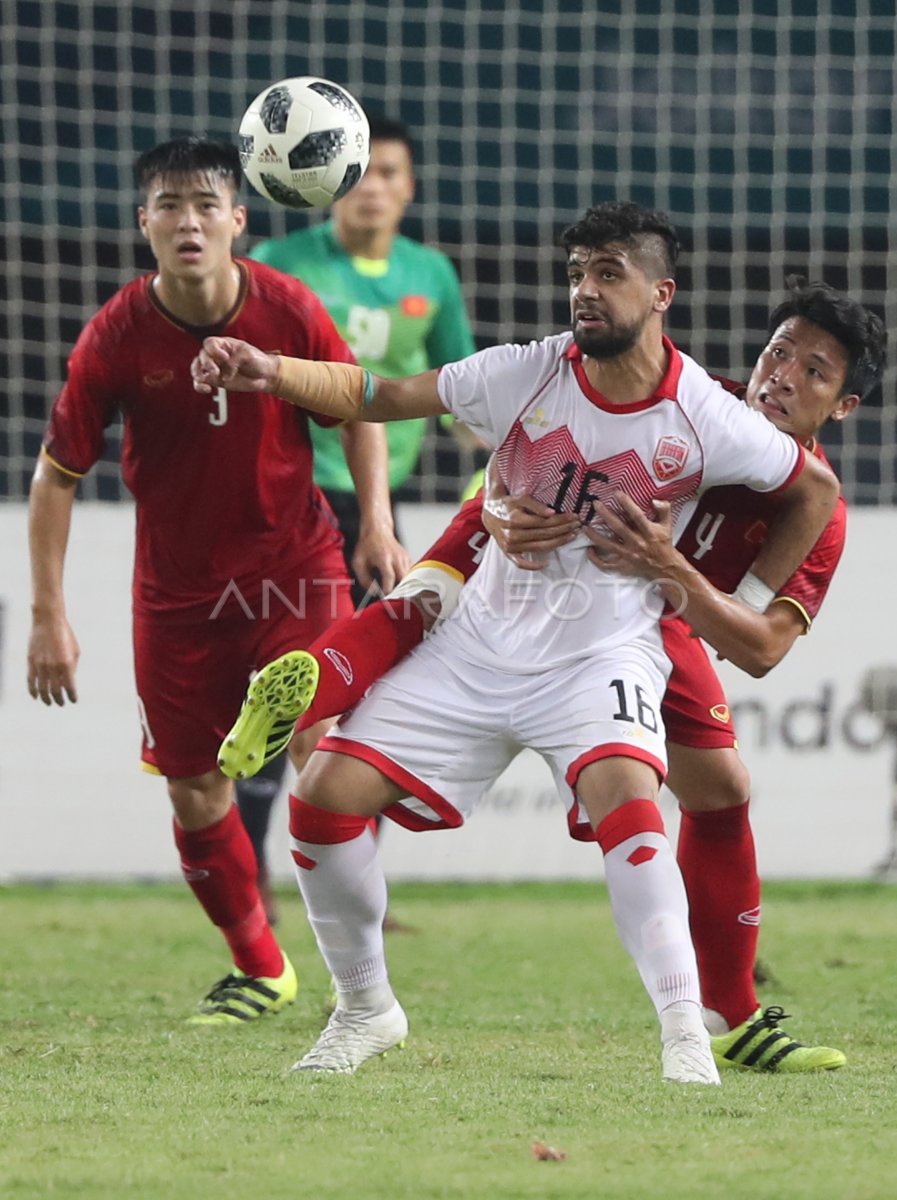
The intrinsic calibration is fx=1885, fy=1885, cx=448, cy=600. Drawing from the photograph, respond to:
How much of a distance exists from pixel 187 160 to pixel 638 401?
4.67ft

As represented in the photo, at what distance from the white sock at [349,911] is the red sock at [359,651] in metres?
0.29

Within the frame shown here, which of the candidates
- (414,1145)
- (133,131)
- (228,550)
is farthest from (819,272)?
(414,1145)

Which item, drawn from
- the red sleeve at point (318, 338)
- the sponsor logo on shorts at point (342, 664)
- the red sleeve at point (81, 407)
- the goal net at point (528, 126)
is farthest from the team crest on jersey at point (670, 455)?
the goal net at point (528, 126)

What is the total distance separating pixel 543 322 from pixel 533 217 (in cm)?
114

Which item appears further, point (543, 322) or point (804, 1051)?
point (543, 322)

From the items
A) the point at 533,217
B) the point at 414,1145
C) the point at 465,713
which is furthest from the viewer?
the point at 533,217

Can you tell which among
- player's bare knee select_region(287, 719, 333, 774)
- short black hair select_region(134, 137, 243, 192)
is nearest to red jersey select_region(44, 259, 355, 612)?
short black hair select_region(134, 137, 243, 192)

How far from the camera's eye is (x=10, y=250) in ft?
34.3

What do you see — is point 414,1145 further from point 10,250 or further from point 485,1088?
point 10,250

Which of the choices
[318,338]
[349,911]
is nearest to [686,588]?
[349,911]

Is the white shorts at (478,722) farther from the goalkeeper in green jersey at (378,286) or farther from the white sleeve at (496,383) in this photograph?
the goalkeeper in green jersey at (378,286)

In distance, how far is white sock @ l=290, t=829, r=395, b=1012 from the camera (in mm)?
3881

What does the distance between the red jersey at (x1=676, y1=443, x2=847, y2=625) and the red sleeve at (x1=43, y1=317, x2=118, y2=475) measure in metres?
1.57

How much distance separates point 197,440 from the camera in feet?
15.9
